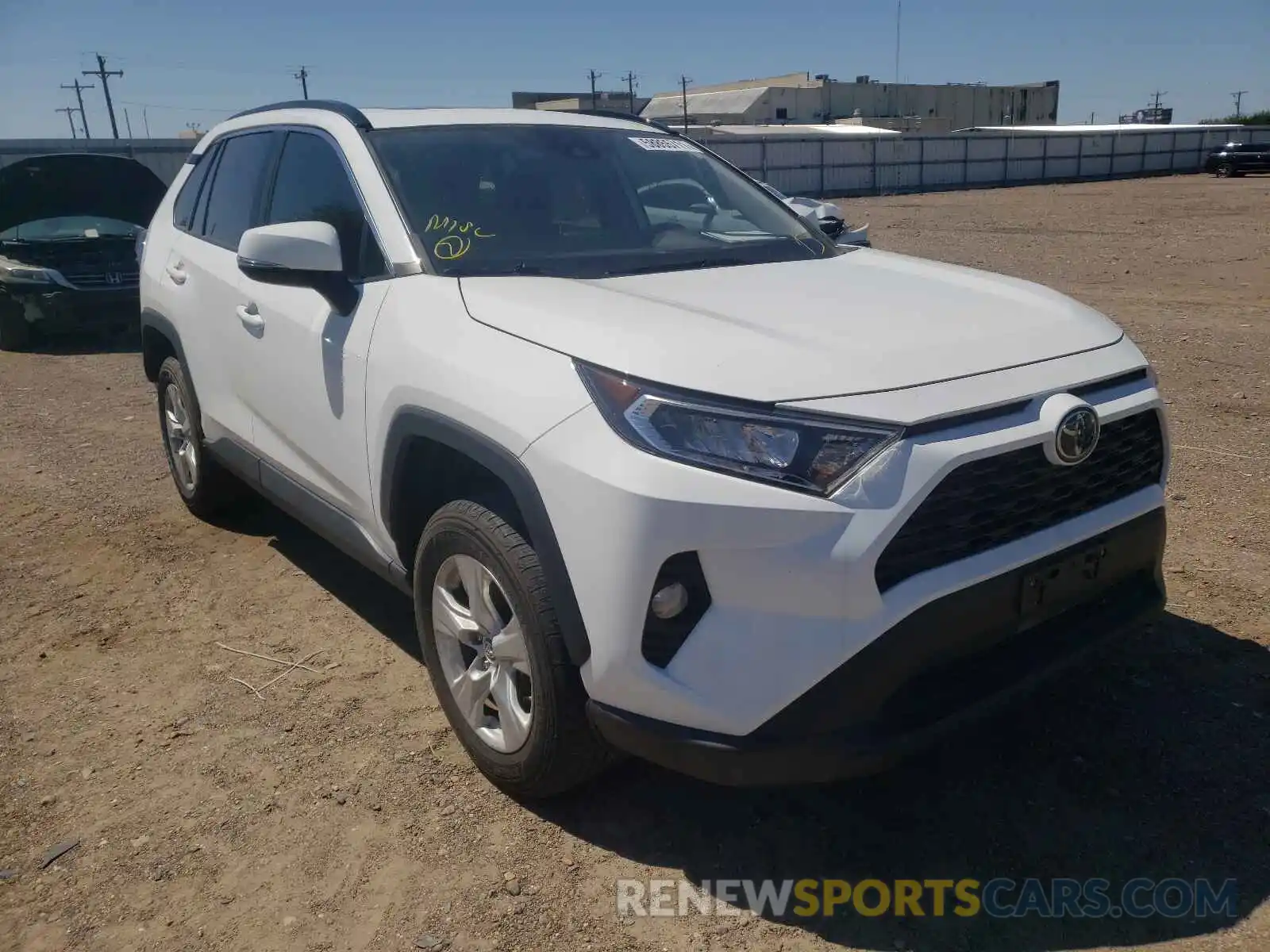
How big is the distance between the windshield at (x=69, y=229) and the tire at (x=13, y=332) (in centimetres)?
76

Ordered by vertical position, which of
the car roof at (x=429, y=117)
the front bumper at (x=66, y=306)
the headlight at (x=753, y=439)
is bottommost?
the front bumper at (x=66, y=306)

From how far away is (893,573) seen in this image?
2.21 m

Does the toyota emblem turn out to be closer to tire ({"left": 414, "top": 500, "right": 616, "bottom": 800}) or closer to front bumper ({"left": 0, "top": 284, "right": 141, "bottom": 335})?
tire ({"left": 414, "top": 500, "right": 616, "bottom": 800})

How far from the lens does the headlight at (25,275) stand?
9.88m

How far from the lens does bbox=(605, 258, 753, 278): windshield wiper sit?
3168mm

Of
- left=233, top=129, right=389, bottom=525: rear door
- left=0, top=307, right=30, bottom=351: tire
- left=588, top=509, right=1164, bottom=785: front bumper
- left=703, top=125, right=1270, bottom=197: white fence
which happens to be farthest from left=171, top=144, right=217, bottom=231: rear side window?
left=703, top=125, right=1270, bottom=197: white fence

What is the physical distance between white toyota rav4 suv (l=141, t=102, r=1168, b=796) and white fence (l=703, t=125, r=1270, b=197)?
29.8 meters

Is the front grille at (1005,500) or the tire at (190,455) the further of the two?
the tire at (190,455)

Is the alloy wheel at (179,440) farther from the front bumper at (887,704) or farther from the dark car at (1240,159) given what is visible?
the dark car at (1240,159)

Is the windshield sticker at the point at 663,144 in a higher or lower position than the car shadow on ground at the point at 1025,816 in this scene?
higher

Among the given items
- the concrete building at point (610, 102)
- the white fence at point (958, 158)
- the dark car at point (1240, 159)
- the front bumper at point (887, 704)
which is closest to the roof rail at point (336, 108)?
the front bumper at point (887, 704)

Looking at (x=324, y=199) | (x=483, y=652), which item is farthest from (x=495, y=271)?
(x=483, y=652)

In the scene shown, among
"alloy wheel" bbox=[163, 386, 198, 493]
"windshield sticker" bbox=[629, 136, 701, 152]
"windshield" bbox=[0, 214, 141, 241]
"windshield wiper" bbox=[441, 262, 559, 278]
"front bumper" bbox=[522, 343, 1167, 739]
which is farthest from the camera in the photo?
"windshield" bbox=[0, 214, 141, 241]

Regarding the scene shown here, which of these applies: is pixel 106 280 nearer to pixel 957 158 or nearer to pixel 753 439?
pixel 753 439
